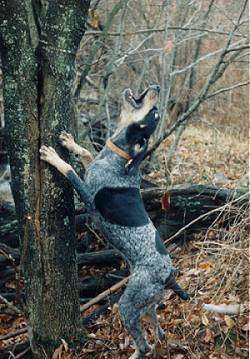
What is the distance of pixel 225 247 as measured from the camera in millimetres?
5406

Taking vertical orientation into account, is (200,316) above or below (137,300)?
below

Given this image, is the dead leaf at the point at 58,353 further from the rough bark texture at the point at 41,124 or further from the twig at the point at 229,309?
the twig at the point at 229,309

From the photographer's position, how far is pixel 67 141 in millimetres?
4395

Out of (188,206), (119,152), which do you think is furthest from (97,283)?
(119,152)

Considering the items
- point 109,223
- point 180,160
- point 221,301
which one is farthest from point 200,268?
point 180,160

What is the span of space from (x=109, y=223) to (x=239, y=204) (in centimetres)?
263

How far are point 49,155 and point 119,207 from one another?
0.67m

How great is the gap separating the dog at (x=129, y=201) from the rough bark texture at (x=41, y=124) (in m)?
0.18

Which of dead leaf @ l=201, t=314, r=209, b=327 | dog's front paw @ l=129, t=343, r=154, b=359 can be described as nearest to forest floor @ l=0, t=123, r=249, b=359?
dead leaf @ l=201, t=314, r=209, b=327

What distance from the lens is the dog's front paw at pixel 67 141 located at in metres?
4.39

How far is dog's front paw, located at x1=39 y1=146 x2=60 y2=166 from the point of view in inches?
168

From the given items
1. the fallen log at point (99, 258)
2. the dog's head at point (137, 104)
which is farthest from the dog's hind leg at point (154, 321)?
the fallen log at point (99, 258)

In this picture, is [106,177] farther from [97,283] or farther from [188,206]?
[188,206]

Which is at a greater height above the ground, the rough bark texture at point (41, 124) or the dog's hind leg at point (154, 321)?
the rough bark texture at point (41, 124)
